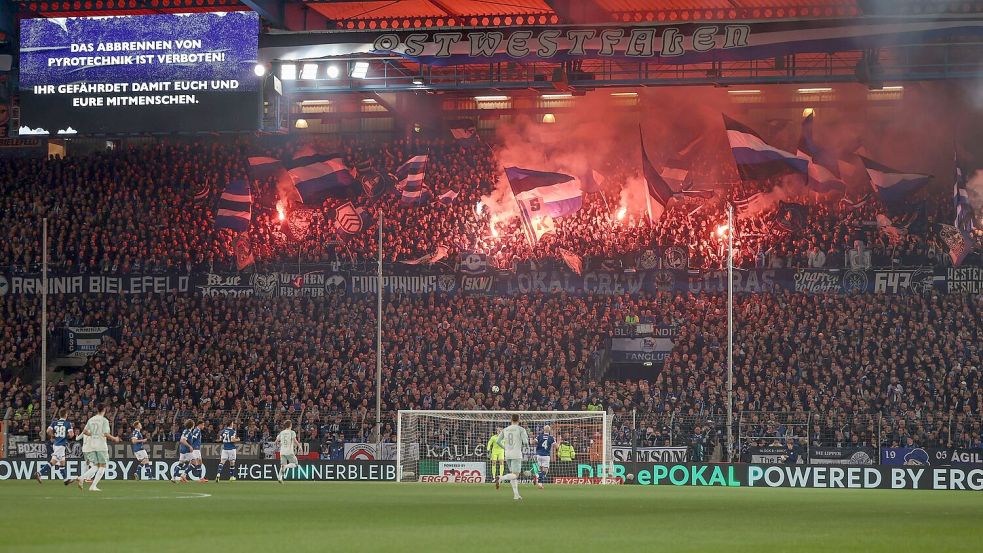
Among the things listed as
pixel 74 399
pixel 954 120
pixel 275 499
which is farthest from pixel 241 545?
pixel 954 120


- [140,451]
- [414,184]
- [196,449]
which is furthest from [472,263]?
[140,451]

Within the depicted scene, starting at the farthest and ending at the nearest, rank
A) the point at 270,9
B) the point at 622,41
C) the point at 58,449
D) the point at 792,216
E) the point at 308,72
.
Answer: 1. the point at 792,216
2. the point at 270,9
3. the point at 308,72
4. the point at 58,449
5. the point at 622,41

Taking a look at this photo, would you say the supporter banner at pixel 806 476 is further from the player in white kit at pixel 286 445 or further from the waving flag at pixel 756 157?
the waving flag at pixel 756 157

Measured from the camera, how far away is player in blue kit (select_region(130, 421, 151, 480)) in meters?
39.9

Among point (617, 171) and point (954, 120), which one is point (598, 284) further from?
point (954, 120)

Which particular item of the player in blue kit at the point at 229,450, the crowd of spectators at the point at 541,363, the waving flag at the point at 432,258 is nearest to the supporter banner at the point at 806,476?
the crowd of spectators at the point at 541,363

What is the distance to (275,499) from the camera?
29875mm

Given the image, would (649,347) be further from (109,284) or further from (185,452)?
(109,284)

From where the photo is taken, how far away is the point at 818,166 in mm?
56031

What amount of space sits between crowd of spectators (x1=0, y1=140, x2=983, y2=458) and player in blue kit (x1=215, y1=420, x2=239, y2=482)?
2.43 meters

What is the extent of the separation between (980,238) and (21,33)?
35.5 metres

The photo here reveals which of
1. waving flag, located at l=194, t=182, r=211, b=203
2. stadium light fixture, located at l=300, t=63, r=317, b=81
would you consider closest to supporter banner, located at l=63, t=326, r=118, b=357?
waving flag, located at l=194, t=182, r=211, b=203

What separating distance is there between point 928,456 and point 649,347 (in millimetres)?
13051

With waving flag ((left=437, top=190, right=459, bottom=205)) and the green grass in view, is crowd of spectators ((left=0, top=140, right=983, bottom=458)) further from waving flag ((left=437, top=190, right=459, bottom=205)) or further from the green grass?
the green grass
